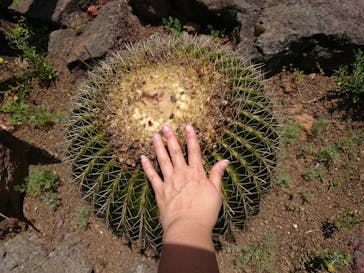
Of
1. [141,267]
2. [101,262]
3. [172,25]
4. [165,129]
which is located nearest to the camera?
[165,129]

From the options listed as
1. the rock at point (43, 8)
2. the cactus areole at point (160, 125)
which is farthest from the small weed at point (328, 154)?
the rock at point (43, 8)

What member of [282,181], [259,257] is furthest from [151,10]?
[259,257]

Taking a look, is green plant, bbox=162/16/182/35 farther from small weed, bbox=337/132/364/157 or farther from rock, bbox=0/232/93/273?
rock, bbox=0/232/93/273

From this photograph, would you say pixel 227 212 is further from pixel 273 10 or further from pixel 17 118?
pixel 17 118

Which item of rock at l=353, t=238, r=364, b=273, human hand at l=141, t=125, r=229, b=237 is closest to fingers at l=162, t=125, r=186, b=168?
human hand at l=141, t=125, r=229, b=237

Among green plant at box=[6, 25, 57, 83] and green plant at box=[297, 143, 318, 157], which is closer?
green plant at box=[297, 143, 318, 157]

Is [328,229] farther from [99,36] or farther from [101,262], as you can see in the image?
[99,36]

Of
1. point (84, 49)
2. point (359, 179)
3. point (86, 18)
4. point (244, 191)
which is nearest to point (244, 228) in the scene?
point (244, 191)
